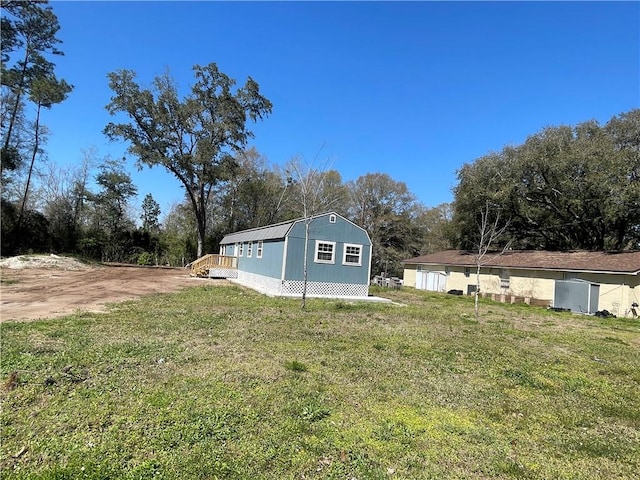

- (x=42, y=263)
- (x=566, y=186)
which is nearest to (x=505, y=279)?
(x=566, y=186)

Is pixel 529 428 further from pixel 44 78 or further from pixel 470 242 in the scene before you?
pixel 44 78

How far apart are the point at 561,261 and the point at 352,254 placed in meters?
12.7

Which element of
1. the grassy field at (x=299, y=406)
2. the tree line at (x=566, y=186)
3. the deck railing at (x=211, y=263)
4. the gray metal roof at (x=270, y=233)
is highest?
the tree line at (x=566, y=186)

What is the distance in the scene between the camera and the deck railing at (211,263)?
2308 centimetres

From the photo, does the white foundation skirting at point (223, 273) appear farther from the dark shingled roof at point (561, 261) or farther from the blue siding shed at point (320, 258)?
the dark shingled roof at point (561, 261)

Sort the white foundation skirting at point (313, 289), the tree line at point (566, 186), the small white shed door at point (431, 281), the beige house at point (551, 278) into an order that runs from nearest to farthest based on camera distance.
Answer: the white foundation skirting at point (313, 289), the beige house at point (551, 278), the tree line at point (566, 186), the small white shed door at point (431, 281)

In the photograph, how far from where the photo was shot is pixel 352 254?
16.8 metres

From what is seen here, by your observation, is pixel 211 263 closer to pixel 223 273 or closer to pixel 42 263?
pixel 223 273

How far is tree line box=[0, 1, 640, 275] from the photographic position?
75.7 feet

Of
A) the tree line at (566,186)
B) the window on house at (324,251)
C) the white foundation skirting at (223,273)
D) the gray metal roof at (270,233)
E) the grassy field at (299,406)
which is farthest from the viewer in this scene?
the white foundation skirting at (223,273)

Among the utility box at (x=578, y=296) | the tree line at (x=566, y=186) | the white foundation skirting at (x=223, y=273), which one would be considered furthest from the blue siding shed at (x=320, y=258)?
the tree line at (x=566, y=186)

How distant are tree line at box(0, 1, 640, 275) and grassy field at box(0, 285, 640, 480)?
31.3 feet

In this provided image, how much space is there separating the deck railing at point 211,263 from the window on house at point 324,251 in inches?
381

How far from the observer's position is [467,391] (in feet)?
16.2
